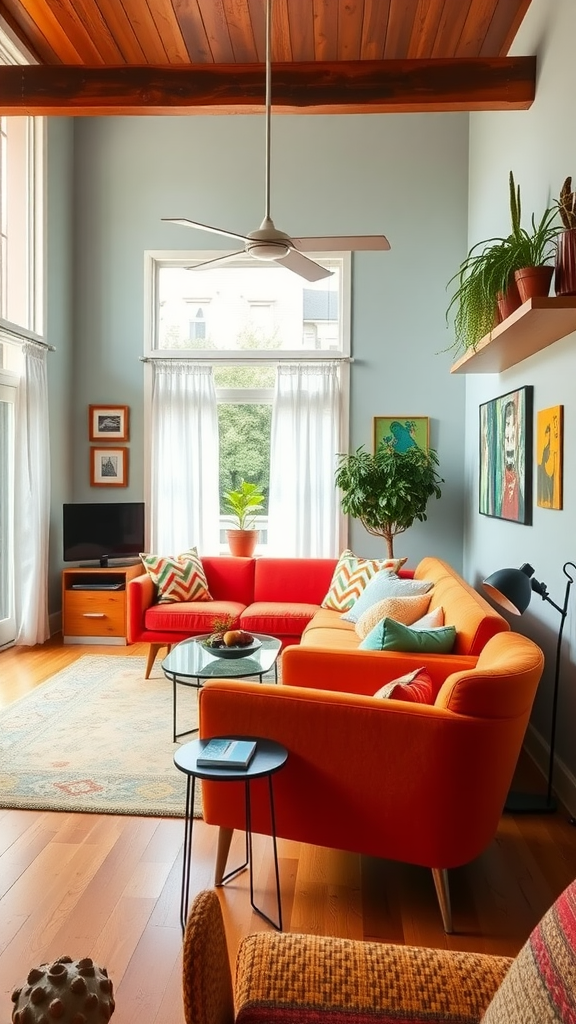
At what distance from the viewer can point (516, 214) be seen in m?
3.53

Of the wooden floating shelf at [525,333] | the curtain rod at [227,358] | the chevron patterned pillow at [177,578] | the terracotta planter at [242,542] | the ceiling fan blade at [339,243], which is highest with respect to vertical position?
the ceiling fan blade at [339,243]

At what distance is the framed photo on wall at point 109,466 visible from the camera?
6551 mm

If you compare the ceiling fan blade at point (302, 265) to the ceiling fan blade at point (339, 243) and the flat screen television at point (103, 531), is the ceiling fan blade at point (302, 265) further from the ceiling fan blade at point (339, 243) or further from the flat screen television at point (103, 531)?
the flat screen television at point (103, 531)

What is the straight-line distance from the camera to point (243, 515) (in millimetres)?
6289

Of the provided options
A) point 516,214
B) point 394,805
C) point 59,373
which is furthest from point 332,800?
point 59,373

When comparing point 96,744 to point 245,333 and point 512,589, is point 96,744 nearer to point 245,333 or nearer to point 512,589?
point 512,589

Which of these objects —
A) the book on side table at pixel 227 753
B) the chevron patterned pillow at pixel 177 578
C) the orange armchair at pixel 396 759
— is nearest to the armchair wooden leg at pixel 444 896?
the orange armchair at pixel 396 759

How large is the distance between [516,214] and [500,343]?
1.98 ft

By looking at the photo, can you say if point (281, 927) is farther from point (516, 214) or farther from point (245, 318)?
point (245, 318)

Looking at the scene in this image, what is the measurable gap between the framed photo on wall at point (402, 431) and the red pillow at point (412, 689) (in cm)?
391

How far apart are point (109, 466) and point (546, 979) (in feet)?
19.9

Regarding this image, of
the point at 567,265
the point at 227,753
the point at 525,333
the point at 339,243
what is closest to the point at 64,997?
the point at 227,753

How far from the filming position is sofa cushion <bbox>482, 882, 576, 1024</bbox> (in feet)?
2.73

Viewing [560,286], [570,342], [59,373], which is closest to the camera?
[560,286]
